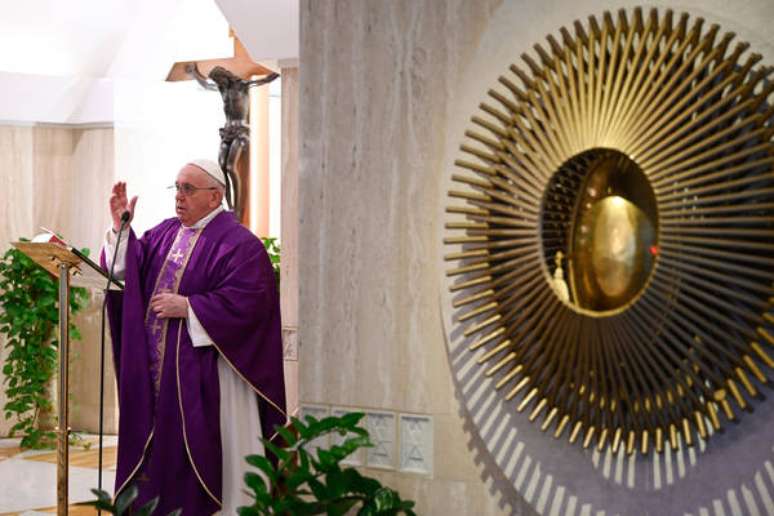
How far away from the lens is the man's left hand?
4.12 metres

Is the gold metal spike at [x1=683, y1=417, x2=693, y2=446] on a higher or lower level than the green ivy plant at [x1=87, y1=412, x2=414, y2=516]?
higher

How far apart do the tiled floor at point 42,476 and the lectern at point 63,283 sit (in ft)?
5.16

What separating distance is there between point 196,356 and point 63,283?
57 cm

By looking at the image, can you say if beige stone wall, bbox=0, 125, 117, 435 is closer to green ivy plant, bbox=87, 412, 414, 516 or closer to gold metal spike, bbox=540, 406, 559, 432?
green ivy plant, bbox=87, 412, 414, 516

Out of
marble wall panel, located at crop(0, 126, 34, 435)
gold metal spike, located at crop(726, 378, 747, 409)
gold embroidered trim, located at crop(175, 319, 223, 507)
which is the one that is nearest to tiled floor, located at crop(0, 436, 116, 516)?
marble wall panel, located at crop(0, 126, 34, 435)

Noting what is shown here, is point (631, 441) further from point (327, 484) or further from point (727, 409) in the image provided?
point (327, 484)

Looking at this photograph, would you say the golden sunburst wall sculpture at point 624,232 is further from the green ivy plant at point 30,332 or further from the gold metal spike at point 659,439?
the green ivy plant at point 30,332

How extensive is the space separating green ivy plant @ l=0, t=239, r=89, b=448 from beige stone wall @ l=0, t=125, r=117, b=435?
0.43m

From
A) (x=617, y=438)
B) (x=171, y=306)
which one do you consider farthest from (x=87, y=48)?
(x=617, y=438)

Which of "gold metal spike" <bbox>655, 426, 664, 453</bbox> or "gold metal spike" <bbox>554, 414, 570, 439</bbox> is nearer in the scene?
"gold metal spike" <bbox>655, 426, 664, 453</bbox>

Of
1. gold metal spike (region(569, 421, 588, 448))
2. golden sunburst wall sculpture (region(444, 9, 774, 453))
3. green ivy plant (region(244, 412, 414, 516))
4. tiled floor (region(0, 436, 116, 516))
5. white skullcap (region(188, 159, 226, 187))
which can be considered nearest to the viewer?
golden sunburst wall sculpture (region(444, 9, 774, 453))

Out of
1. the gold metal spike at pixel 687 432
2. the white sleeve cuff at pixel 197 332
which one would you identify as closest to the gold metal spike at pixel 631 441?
the gold metal spike at pixel 687 432

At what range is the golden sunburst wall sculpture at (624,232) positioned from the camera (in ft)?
8.17

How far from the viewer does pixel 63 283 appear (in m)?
4.26
